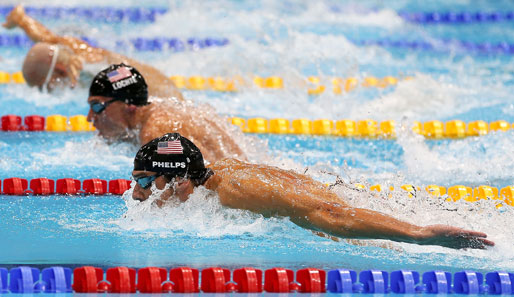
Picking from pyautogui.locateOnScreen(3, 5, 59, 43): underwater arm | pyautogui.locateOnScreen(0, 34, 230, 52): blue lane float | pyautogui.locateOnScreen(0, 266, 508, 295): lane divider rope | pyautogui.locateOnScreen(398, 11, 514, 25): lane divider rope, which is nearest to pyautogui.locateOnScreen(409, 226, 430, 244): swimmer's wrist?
pyautogui.locateOnScreen(0, 266, 508, 295): lane divider rope

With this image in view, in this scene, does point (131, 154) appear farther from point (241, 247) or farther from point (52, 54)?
point (241, 247)

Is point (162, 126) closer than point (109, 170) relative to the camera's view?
Yes

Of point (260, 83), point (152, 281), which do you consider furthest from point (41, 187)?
point (260, 83)

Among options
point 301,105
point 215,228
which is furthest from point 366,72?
point 215,228

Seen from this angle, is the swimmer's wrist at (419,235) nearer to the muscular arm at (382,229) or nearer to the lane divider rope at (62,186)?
the muscular arm at (382,229)

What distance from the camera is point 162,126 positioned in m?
4.21

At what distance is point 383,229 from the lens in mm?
3035

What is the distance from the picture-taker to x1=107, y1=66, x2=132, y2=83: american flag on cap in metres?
4.36

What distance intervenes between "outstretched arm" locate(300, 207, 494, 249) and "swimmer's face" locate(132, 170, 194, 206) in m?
0.49

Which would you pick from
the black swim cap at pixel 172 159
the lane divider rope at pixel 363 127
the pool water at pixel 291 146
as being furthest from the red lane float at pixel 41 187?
the lane divider rope at pixel 363 127

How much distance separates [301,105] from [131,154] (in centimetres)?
186

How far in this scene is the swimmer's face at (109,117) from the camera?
4332 mm

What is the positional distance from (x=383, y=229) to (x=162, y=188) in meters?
0.87

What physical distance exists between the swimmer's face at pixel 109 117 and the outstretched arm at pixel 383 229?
1.58 m
